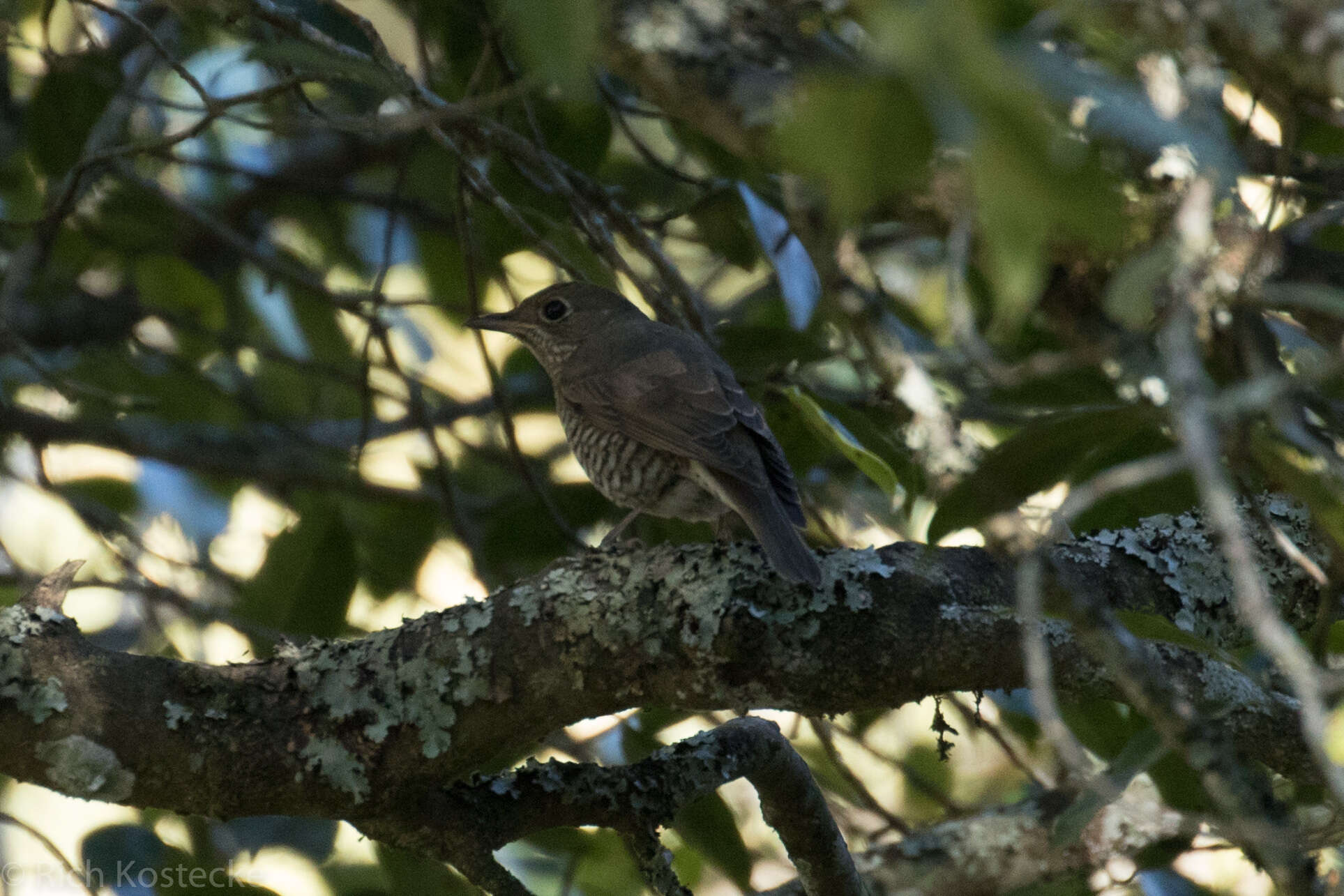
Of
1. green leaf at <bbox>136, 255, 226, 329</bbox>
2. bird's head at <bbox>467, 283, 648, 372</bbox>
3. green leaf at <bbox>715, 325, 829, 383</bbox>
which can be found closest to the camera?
green leaf at <bbox>715, 325, 829, 383</bbox>

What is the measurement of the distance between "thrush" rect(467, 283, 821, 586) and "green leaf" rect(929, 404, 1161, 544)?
0.88m

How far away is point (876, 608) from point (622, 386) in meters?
1.55

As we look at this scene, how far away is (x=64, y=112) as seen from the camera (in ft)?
14.8

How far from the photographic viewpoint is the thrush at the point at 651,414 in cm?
354

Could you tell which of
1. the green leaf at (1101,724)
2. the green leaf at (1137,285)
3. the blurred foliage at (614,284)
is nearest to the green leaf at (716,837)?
the blurred foliage at (614,284)

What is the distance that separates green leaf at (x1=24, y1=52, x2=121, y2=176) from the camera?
450 centimetres

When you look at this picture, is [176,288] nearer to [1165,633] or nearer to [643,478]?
[643,478]

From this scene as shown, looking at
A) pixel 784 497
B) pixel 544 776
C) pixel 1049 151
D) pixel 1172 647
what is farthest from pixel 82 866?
pixel 1049 151

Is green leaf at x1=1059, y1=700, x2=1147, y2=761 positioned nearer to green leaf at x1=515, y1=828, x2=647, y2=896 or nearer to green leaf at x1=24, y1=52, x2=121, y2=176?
green leaf at x1=515, y1=828, x2=647, y2=896

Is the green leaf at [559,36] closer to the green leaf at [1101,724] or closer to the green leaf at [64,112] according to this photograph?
the green leaf at [1101,724]

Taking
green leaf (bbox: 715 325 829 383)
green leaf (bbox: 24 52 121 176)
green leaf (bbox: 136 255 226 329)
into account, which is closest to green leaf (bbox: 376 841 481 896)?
green leaf (bbox: 715 325 829 383)

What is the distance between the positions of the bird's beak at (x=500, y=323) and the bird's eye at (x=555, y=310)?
11cm

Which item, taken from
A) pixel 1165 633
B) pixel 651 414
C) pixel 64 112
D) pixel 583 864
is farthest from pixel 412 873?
pixel 64 112

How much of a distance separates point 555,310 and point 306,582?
138 centimetres
